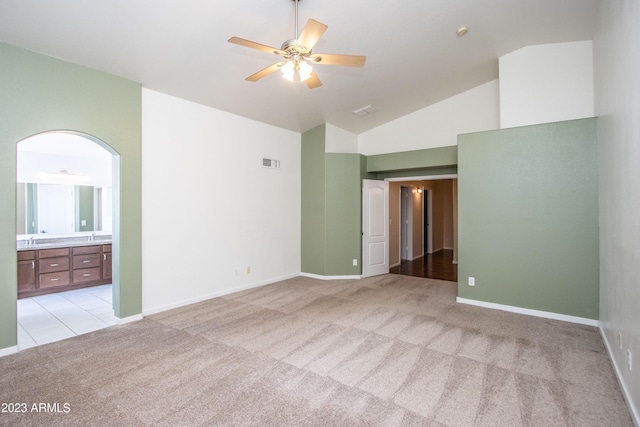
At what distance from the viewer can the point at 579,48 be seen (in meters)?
4.03

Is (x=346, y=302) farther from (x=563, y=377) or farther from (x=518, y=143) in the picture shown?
(x=518, y=143)

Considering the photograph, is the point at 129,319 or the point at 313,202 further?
the point at 313,202

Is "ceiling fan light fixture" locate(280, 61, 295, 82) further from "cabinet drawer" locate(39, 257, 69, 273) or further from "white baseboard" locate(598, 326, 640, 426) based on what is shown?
"cabinet drawer" locate(39, 257, 69, 273)

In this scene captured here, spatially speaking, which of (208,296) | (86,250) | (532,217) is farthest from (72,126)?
(532,217)

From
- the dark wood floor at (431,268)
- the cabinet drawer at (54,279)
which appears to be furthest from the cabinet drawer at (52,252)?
the dark wood floor at (431,268)

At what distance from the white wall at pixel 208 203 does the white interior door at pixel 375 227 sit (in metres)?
1.60

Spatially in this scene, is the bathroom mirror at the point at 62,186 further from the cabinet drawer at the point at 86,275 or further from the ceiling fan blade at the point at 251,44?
the ceiling fan blade at the point at 251,44

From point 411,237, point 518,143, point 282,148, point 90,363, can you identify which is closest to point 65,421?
point 90,363

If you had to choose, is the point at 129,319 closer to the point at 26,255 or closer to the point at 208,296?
the point at 208,296

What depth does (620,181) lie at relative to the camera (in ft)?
8.21

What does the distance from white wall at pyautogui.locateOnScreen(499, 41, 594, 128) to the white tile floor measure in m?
6.54

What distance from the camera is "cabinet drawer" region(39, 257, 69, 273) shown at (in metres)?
4.82

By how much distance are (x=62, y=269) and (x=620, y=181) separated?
25.3 ft

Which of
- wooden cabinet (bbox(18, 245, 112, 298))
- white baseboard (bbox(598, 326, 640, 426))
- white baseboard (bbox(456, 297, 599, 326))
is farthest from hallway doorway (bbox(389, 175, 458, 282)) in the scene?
wooden cabinet (bbox(18, 245, 112, 298))
